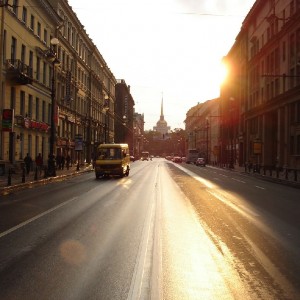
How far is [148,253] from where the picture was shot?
8.31 metres

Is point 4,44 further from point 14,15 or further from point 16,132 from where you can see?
point 16,132

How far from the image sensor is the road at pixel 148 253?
6094 millimetres

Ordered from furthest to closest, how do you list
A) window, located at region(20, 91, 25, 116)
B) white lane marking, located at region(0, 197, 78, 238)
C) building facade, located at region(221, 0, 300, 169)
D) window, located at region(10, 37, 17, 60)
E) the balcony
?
building facade, located at region(221, 0, 300, 169), window, located at region(20, 91, 25, 116), window, located at region(10, 37, 17, 60), the balcony, white lane marking, located at region(0, 197, 78, 238)

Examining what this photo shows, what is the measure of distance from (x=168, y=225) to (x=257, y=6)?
57.0 m

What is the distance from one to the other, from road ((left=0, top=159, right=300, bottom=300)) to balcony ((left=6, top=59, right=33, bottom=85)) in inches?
841

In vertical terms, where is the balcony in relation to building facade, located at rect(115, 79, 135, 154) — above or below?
below

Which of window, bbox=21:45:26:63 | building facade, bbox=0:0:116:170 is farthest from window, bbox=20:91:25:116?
window, bbox=21:45:26:63


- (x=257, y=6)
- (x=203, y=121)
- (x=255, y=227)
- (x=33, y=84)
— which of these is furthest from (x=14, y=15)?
(x=203, y=121)

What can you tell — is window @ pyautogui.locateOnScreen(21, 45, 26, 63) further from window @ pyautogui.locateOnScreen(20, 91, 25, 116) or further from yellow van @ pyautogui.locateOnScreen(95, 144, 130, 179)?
yellow van @ pyautogui.locateOnScreen(95, 144, 130, 179)

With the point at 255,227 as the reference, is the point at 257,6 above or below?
above

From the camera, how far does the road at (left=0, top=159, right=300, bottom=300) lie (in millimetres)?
6094

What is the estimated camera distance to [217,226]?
11.8 metres

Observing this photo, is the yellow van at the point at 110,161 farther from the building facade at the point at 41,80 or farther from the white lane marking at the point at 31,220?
the white lane marking at the point at 31,220

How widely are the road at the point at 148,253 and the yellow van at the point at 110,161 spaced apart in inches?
801
